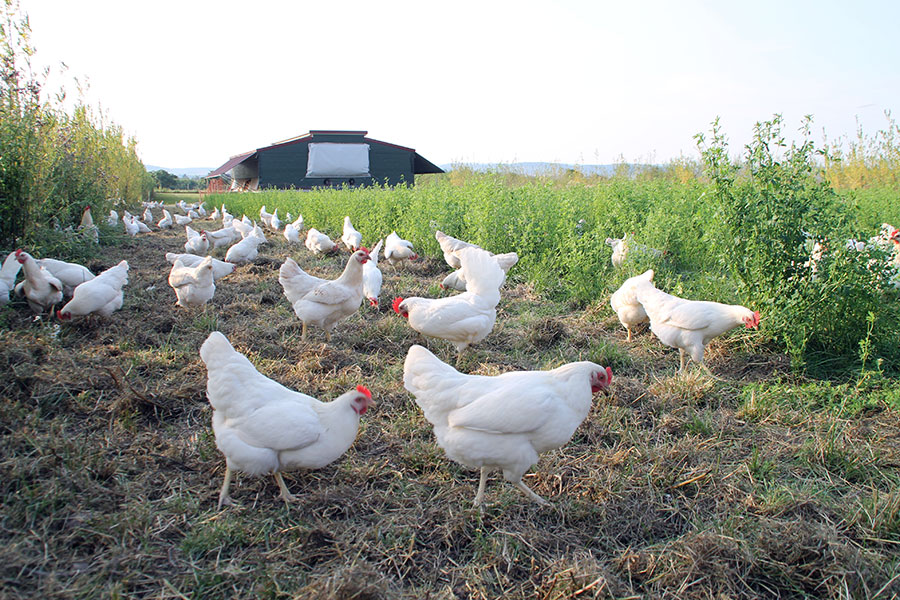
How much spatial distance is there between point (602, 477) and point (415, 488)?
1.14 m

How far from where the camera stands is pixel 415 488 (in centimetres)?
307

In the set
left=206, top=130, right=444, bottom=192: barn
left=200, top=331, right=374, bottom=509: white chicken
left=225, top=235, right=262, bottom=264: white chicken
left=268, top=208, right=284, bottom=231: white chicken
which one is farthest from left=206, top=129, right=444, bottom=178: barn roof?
left=200, top=331, right=374, bottom=509: white chicken

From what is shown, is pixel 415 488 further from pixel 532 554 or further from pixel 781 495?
pixel 781 495

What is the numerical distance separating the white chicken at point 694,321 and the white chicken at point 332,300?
312 centimetres

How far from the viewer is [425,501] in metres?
2.96

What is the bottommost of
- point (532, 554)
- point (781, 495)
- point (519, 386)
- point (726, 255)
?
point (532, 554)

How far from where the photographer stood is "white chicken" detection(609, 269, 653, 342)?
5355 millimetres

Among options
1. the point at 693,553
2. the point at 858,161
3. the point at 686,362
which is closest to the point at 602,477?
the point at 693,553

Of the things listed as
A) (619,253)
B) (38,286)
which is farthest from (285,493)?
(619,253)

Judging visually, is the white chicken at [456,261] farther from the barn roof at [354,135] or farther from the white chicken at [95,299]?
the barn roof at [354,135]

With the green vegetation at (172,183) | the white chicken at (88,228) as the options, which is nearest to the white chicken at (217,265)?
the white chicken at (88,228)

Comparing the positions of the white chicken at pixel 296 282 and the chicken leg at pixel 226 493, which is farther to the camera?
the white chicken at pixel 296 282

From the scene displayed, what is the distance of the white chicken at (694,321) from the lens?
4.60 m

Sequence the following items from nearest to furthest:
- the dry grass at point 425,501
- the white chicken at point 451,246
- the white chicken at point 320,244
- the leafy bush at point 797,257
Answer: the dry grass at point 425,501, the leafy bush at point 797,257, the white chicken at point 451,246, the white chicken at point 320,244
